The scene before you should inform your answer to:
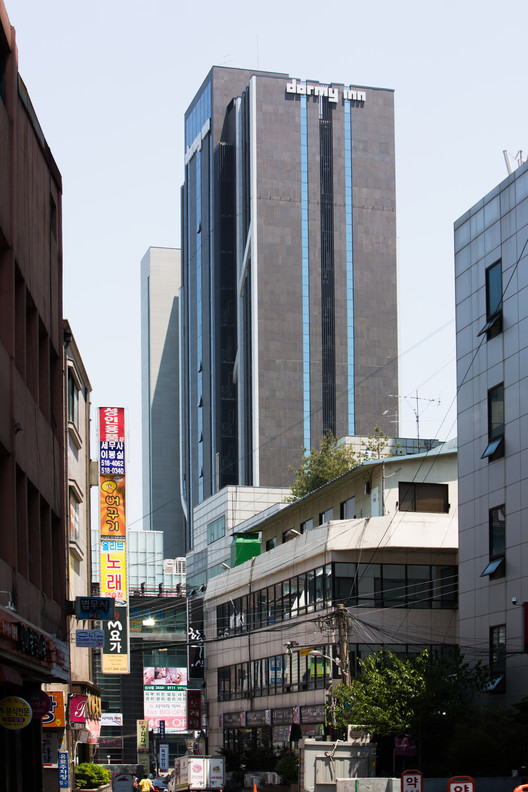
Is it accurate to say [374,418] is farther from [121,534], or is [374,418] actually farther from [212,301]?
[121,534]

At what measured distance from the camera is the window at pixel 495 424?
4294 cm

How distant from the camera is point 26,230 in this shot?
24062 millimetres

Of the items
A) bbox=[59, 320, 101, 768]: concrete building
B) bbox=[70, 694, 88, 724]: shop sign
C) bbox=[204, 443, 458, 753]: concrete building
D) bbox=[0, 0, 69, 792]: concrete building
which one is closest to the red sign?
bbox=[0, 0, 69, 792]: concrete building

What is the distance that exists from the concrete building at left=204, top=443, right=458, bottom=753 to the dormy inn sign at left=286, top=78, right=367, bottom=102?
392ft

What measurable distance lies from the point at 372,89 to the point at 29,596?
165 meters

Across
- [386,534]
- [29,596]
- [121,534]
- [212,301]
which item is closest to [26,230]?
[29,596]

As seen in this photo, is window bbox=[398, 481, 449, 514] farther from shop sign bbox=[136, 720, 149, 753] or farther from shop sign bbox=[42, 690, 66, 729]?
shop sign bbox=[136, 720, 149, 753]

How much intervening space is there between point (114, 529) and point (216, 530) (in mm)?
82349

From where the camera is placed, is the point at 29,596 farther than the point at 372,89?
No

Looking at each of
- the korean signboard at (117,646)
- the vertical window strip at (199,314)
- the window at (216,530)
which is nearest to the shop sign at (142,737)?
the window at (216,530)

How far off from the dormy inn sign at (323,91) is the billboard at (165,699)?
3920 inches

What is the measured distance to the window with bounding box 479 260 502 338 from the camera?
4391cm

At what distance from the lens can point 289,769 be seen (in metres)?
51.1

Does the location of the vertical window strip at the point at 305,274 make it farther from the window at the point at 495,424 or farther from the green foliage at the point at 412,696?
the green foliage at the point at 412,696
